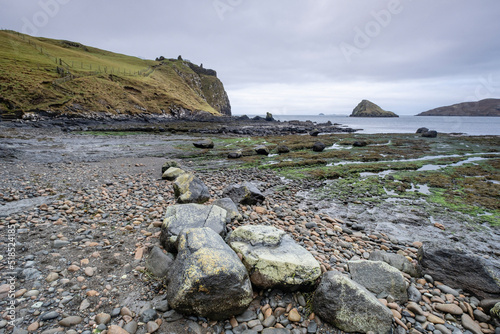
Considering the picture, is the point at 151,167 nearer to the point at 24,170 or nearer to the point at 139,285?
the point at 24,170

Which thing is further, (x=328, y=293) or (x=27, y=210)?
(x=27, y=210)

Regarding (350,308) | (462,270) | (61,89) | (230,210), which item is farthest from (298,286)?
(61,89)

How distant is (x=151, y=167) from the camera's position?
14.7 metres

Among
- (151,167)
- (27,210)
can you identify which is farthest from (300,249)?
(151,167)

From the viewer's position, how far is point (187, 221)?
5.85m

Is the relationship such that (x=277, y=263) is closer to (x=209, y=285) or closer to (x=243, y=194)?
(x=209, y=285)

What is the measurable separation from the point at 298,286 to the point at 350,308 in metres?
0.91

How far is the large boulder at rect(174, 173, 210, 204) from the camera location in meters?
8.30

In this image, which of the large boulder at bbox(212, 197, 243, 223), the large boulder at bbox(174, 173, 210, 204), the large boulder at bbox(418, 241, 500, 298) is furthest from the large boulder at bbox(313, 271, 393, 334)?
the large boulder at bbox(174, 173, 210, 204)

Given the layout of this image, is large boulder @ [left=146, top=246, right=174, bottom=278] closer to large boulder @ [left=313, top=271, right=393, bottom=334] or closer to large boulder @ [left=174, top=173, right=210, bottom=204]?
large boulder @ [left=313, top=271, right=393, bottom=334]

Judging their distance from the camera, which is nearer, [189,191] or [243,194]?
[189,191]

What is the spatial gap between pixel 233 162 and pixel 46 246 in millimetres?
14268

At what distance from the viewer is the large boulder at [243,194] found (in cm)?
902

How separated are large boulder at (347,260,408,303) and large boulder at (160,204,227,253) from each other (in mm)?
3307
